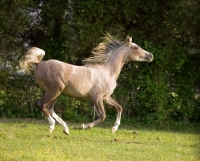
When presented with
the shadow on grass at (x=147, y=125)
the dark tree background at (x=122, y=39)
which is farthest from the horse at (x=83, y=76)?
the dark tree background at (x=122, y=39)

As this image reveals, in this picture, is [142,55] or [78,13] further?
[78,13]

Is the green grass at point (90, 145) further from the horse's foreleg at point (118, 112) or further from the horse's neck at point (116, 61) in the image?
the horse's neck at point (116, 61)

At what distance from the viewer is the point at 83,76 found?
11844 millimetres

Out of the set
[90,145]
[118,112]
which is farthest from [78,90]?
[90,145]

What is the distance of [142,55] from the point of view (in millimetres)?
12766

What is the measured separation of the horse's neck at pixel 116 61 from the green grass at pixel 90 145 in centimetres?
131

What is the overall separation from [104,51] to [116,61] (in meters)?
0.38

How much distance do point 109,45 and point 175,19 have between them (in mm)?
3587

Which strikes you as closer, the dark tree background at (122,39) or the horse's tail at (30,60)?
the horse's tail at (30,60)

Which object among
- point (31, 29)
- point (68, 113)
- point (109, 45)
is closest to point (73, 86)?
point (109, 45)

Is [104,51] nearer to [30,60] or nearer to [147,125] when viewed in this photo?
[30,60]

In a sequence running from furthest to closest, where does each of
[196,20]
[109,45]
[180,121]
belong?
[180,121] < [196,20] < [109,45]

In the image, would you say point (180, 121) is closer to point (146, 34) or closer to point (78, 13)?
point (146, 34)

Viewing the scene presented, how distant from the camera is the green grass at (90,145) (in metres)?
8.62
